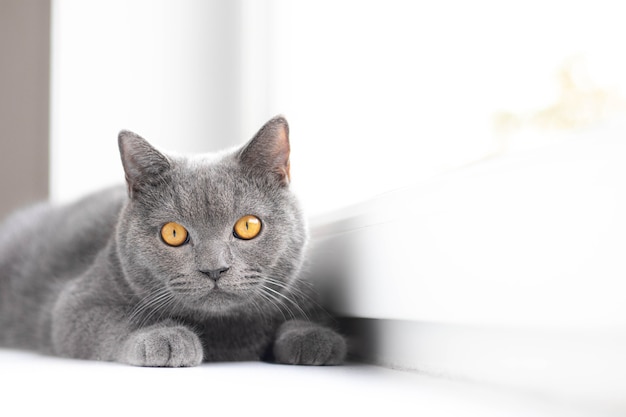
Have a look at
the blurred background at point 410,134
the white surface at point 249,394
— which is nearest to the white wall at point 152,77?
the blurred background at point 410,134

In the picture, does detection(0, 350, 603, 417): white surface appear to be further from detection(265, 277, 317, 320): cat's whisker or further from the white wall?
the white wall

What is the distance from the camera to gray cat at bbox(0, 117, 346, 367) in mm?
1296

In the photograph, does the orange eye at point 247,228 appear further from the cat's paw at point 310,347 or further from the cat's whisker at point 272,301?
the cat's paw at point 310,347

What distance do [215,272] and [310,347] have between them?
0.75ft

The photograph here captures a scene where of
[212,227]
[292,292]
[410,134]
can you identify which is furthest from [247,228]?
[410,134]

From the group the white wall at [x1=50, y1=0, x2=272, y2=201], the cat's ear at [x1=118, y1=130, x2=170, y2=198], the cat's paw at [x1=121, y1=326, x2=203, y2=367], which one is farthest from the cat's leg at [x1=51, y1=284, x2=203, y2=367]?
the white wall at [x1=50, y1=0, x2=272, y2=201]

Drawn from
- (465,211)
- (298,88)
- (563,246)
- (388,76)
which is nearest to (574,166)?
(563,246)

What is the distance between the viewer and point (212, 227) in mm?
1313

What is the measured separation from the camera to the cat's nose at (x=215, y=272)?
127 cm

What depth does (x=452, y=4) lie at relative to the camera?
4.68ft

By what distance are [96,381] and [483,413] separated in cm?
58

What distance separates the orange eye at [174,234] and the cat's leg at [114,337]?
0.16 meters

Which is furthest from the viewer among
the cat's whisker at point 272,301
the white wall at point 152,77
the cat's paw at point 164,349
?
the white wall at point 152,77

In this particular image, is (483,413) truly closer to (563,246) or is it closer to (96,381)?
(563,246)
